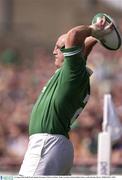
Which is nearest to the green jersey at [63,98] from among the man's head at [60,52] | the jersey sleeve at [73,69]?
the jersey sleeve at [73,69]

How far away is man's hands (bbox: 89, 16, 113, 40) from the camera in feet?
14.0

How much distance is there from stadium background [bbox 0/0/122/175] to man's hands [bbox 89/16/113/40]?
8.39 metres

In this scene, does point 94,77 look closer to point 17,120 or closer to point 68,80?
point 17,120

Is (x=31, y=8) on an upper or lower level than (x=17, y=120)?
upper

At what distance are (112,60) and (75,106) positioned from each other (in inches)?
426

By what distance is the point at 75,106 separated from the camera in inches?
170

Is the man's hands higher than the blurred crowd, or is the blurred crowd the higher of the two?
the man's hands

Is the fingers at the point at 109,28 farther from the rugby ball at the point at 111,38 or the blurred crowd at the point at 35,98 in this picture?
the blurred crowd at the point at 35,98

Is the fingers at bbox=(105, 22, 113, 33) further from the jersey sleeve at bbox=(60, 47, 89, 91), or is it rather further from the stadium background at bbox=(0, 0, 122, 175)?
the stadium background at bbox=(0, 0, 122, 175)

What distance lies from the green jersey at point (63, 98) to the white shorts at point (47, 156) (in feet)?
0.15

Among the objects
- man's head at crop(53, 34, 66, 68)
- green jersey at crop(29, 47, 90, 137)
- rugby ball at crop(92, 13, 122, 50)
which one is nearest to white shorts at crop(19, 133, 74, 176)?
green jersey at crop(29, 47, 90, 137)

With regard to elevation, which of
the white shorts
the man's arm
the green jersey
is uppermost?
the man's arm

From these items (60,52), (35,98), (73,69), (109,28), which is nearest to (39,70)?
(35,98)

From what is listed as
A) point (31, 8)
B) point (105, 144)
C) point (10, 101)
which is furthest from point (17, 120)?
point (105, 144)
